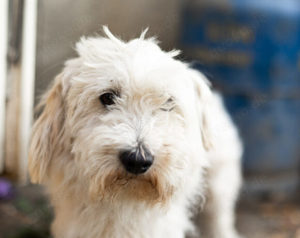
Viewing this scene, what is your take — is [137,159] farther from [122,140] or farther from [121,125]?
[121,125]

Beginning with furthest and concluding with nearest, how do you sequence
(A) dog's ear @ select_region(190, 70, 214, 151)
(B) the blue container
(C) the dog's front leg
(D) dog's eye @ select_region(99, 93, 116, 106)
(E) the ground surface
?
1. (B) the blue container
2. (E) the ground surface
3. (C) the dog's front leg
4. (A) dog's ear @ select_region(190, 70, 214, 151)
5. (D) dog's eye @ select_region(99, 93, 116, 106)

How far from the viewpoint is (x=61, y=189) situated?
2.46 metres

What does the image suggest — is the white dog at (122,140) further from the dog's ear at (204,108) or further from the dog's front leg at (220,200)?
the dog's front leg at (220,200)

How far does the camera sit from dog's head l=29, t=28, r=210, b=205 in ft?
6.68

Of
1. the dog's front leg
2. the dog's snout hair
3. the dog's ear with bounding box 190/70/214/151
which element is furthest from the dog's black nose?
the dog's front leg

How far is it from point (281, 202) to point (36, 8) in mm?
3003

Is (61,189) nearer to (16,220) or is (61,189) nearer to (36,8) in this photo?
(16,220)

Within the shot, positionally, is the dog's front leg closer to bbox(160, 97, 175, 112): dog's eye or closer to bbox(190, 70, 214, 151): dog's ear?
bbox(190, 70, 214, 151): dog's ear

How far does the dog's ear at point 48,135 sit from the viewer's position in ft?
7.89

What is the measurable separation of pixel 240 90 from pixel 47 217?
6.89 feet

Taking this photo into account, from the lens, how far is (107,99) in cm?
227

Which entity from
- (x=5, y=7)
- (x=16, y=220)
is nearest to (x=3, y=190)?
(x=16, y=220)

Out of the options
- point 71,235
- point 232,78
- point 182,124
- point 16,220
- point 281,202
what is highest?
point 232,78

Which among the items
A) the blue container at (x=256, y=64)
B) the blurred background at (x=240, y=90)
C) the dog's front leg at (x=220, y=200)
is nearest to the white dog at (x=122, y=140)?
the dog's front leg at (x=220, y=200)
